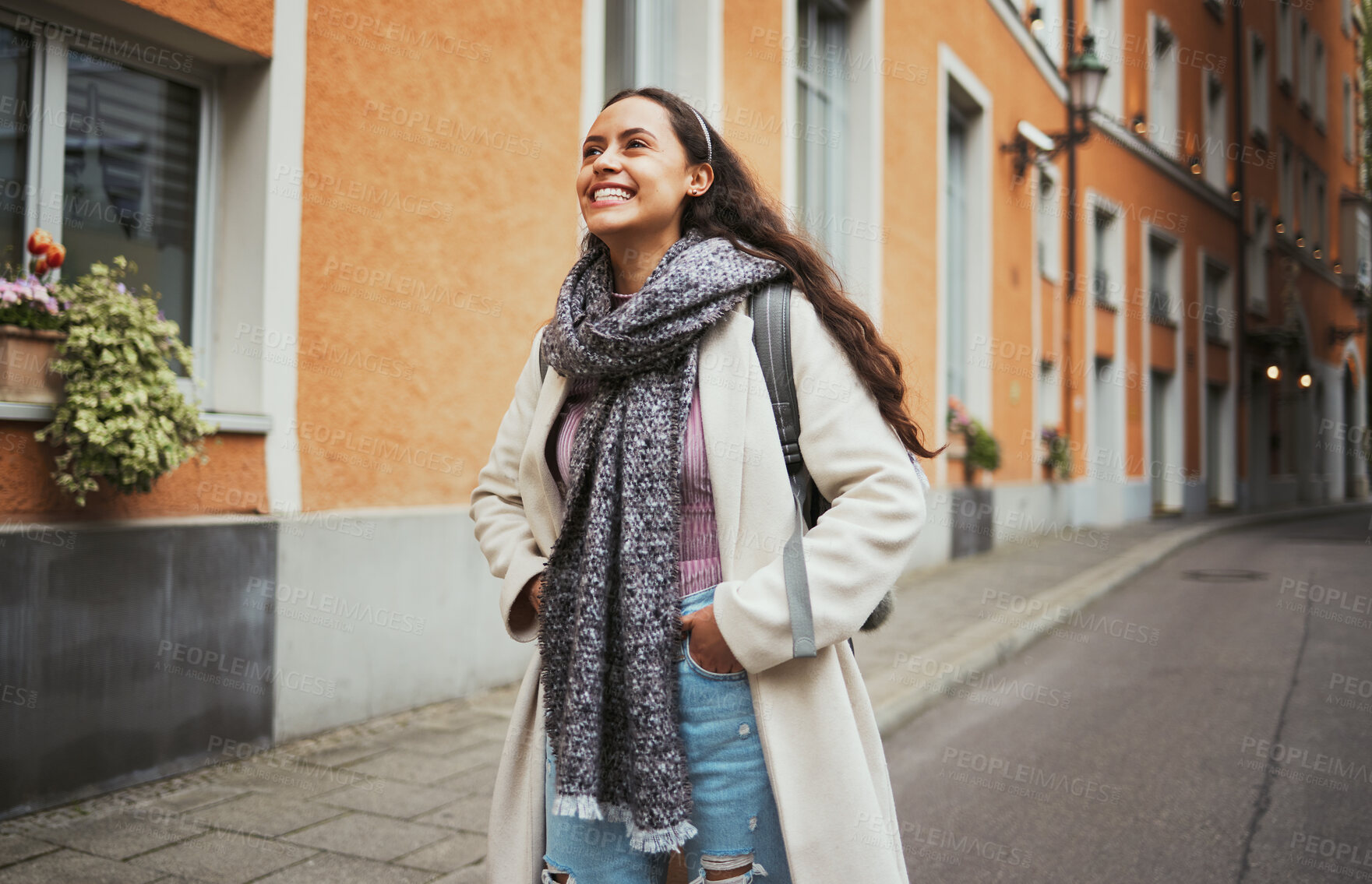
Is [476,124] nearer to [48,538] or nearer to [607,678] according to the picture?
[48,538]

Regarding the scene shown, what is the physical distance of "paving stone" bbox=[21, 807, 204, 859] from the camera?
3.51 metres

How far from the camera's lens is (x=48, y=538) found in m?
3.82

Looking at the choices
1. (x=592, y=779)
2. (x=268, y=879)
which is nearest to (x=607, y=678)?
(x=592, y=779)

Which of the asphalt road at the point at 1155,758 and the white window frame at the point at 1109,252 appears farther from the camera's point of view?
the white window frame at the point at 1109,252

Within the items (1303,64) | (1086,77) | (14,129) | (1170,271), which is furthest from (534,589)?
(1303,64)

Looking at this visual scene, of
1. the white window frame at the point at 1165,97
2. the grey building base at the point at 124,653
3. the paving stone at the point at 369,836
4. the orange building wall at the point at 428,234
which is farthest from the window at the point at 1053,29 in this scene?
the paving stone at the point at 369,836

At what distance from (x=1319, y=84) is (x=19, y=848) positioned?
3431 cm

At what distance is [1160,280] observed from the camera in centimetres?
2125

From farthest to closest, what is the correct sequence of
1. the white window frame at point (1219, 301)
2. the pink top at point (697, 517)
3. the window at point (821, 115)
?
the white window frame at point (1219, 301), the window at point (821, 115), the pink top at point (697, 517)

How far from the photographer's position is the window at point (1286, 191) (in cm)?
2683

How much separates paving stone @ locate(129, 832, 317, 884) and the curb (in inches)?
74.9

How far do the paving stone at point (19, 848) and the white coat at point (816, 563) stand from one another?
2.74 m

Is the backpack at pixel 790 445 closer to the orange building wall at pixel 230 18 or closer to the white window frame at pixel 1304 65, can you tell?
the orange building wall at pixel 230 18

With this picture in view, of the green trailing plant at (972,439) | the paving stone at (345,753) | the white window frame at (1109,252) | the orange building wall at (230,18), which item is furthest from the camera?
the white window frame at (1109,252)
